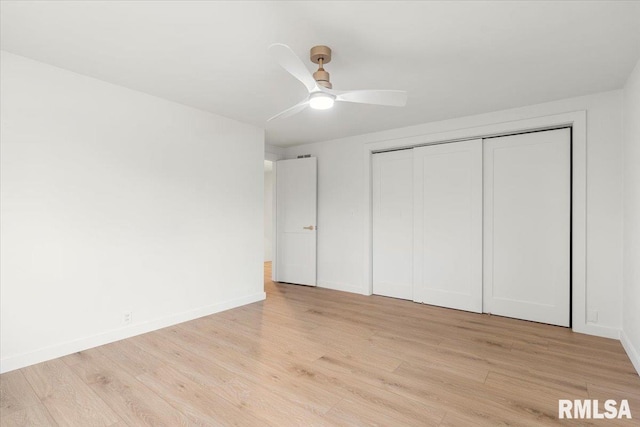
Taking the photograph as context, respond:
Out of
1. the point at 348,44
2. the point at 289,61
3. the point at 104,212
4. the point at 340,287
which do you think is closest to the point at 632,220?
the point at 348,44

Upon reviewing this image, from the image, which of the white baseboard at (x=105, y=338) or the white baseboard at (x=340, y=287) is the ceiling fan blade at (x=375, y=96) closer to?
the white baseboard at (x=105, y=338)

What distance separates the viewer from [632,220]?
274 centimetres

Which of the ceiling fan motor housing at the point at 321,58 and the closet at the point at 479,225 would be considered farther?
the closet at the point at 479,225

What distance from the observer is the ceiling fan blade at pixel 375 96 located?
92.4 inches

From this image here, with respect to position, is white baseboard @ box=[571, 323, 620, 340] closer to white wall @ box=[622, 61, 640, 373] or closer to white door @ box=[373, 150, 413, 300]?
white wall @ box=[622, 61, 640, 373]

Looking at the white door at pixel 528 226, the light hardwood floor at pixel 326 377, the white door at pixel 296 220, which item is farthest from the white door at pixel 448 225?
the white door at pixel 296 220

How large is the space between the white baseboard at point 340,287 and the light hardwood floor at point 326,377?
1349 mm

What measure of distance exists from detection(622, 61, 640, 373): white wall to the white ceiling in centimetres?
26

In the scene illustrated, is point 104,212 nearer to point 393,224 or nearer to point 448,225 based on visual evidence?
point 393,224

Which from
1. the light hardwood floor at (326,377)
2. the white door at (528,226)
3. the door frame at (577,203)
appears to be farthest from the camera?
the white door at (528,226)

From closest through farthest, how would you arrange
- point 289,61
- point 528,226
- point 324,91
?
1. point 289,61
2. point 324,91
3. point 528,226

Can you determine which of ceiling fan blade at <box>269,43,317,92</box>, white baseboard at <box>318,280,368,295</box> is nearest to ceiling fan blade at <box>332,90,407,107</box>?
ceiling fan blade at <box>269,43,317,92</box>

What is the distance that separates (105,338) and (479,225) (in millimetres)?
4121

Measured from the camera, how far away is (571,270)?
3457mm
